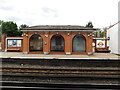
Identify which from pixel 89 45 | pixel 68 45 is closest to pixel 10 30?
pixel 68 45

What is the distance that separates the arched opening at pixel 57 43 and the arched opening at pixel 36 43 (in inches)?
87.9

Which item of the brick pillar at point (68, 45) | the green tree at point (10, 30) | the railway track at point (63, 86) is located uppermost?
the green tree at point (10, 30)

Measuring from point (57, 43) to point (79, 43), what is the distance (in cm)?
419

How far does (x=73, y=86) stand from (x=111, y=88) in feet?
5.45

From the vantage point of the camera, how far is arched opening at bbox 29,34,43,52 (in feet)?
65.9

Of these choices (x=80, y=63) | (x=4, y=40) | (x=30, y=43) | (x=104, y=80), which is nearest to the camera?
(x=104, y=80)

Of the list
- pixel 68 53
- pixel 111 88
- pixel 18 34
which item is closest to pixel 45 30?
pixel 68 53

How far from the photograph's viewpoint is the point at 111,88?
15.9 feet

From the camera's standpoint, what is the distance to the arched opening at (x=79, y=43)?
1935 cm

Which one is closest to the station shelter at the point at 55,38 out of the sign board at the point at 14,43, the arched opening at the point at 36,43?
the arched opening at the point at 36,43

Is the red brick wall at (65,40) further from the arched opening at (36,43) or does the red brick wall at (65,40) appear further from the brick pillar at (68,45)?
the arched opening at (36,43)

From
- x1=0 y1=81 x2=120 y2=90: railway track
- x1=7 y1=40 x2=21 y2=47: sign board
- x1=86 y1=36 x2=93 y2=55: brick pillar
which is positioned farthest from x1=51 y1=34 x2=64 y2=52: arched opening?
x1=0 y1=81 x2=120 y2=90: railway track

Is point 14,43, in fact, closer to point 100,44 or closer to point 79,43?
point 79,43

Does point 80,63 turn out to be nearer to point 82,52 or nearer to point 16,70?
point 16,70
